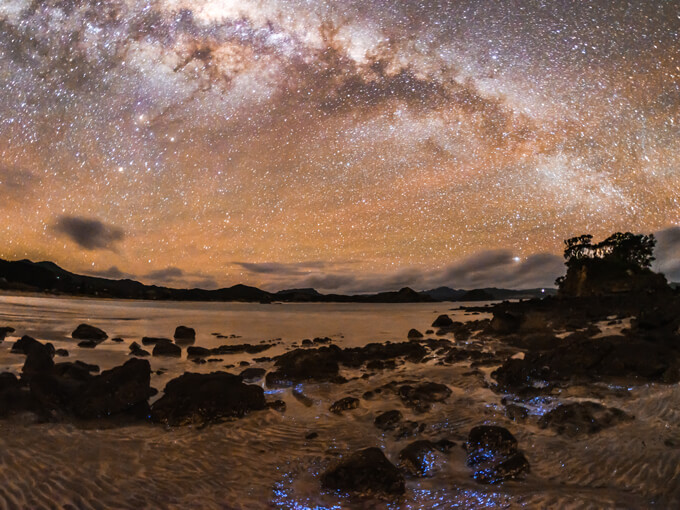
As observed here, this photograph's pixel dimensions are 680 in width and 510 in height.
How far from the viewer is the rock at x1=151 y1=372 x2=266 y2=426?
8.72 m

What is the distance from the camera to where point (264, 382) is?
43.4 feet

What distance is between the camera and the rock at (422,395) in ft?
31.9

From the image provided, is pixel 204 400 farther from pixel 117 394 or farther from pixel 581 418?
pixel 581 418

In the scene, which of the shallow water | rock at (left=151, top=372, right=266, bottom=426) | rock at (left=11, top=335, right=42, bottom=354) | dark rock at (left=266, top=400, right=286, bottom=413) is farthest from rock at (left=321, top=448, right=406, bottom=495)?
rock at (left=11, top=335, right=42, bottom=354)

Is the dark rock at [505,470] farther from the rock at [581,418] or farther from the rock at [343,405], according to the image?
the rock at [343,405]

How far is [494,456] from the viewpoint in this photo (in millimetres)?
6270

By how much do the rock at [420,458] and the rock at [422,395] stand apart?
276 centimetres

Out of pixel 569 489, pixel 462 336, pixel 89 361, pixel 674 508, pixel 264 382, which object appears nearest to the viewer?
pixel 674 508

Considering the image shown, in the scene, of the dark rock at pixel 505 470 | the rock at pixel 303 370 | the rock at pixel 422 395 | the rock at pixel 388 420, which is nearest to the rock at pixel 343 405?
the rock at pixel 388 420

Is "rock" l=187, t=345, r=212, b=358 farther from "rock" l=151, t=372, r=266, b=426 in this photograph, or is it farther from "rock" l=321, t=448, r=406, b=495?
"rock" l=321, t=448, r=406, b=495

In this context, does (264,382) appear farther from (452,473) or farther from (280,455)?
(452,473)

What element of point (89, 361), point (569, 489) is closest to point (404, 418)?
point (569, 489)

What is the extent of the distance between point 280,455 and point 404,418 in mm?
3178

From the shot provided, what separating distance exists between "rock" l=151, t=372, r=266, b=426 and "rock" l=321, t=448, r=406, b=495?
13.7 ft
